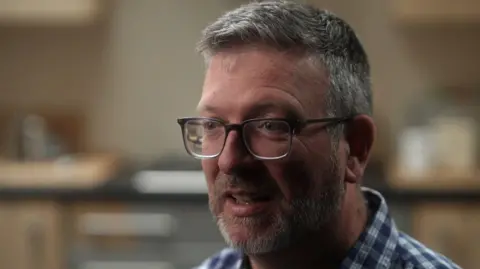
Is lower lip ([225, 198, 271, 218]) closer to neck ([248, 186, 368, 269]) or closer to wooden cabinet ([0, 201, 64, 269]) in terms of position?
neck ([248, 186, 368, 269])

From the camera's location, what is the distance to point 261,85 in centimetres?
106

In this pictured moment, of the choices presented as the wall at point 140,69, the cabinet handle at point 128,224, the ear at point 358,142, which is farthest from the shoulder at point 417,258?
the wall at point 140,69

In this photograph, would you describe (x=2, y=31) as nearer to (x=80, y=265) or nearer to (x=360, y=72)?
(x=80, y=265)

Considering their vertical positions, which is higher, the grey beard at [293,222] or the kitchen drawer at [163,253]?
the grey beard at [293,222]

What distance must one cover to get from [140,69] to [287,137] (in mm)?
2281

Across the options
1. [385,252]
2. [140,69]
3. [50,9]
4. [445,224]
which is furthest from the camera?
[140,69]

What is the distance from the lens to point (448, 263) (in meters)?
1.19

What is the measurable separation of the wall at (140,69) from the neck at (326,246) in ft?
6.63

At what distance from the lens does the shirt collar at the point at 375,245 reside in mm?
1155

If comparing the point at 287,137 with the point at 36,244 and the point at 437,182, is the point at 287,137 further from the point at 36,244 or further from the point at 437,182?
the point at 36,244

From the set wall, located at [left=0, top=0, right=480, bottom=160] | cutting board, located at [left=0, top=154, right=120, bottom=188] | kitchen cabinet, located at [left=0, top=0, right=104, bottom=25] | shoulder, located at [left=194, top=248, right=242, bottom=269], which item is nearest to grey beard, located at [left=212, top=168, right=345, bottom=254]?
shoulder, located at [left=194, top=248, right=242, bottom=269]

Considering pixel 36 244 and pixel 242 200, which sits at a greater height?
pixel 242 200

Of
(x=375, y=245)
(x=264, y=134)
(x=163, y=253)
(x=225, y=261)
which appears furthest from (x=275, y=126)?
(x=163, y=253)

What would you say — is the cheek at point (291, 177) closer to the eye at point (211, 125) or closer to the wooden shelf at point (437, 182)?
the eye at point (211, 125)
